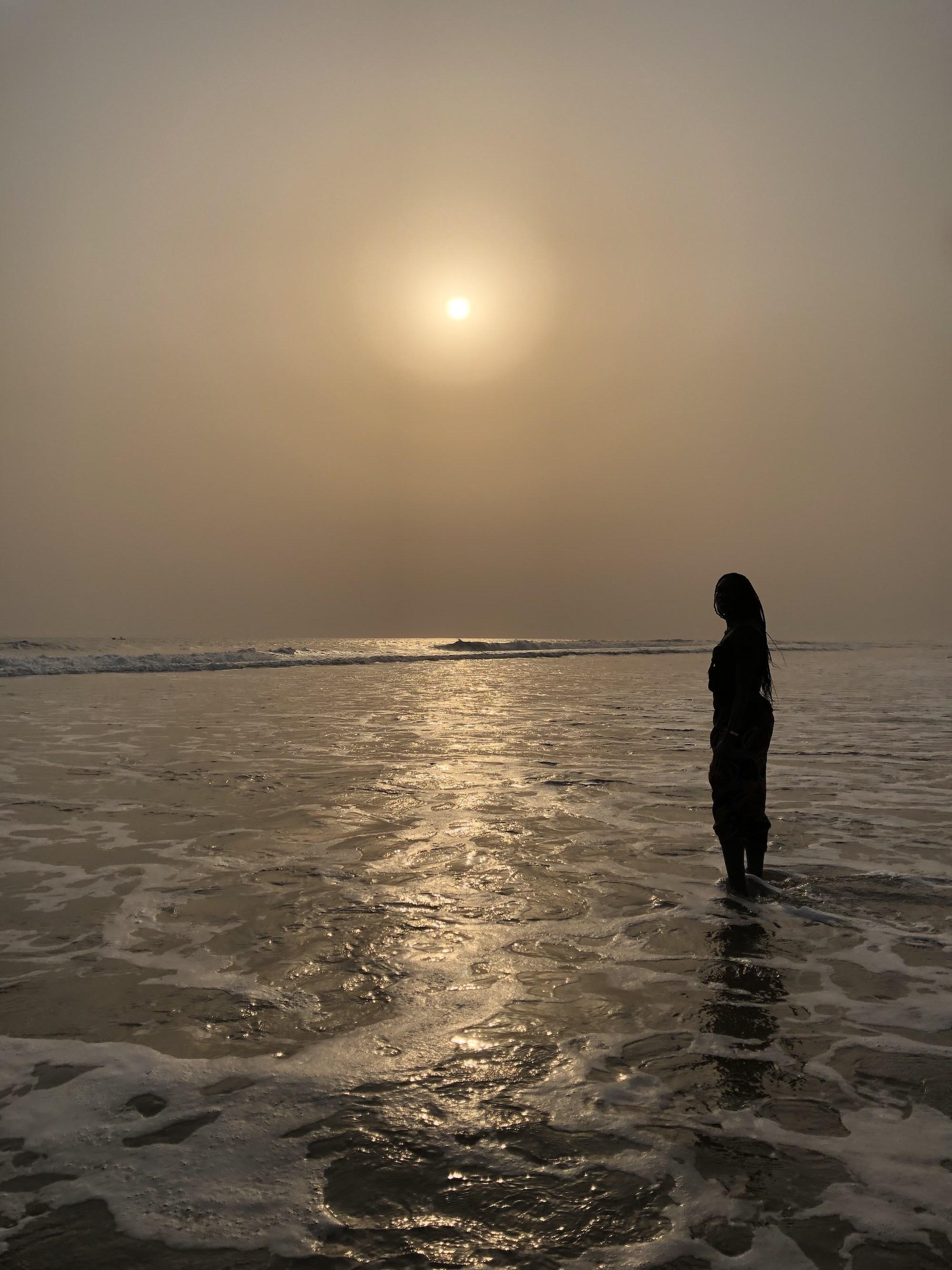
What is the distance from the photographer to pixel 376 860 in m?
6.21

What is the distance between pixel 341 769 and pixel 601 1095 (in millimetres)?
7568

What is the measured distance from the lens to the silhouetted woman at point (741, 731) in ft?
18.5

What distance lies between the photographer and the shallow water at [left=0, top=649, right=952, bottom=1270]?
7.98 ft

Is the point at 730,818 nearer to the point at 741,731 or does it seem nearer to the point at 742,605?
the point at 741,731

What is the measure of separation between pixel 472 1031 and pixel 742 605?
373 cm

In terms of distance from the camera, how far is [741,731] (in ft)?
19.0

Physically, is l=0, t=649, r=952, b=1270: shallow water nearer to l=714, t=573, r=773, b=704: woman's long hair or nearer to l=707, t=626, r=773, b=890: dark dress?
l=707, t=626, r=773, b=890: dark dress

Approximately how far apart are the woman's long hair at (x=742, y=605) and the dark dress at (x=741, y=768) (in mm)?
81

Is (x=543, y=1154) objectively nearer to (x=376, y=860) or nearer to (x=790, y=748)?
(x=376, y=860)

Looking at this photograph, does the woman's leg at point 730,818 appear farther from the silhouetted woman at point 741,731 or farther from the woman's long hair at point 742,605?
the woman's long hair at point 742,605

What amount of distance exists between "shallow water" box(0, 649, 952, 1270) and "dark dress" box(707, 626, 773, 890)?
13.0 inches

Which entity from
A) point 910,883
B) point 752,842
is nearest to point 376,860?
point 752,842

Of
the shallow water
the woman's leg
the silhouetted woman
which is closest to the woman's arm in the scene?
the silhouetted woman

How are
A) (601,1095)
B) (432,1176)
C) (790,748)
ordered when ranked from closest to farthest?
(432,1176), (601,1095), (790,748)
